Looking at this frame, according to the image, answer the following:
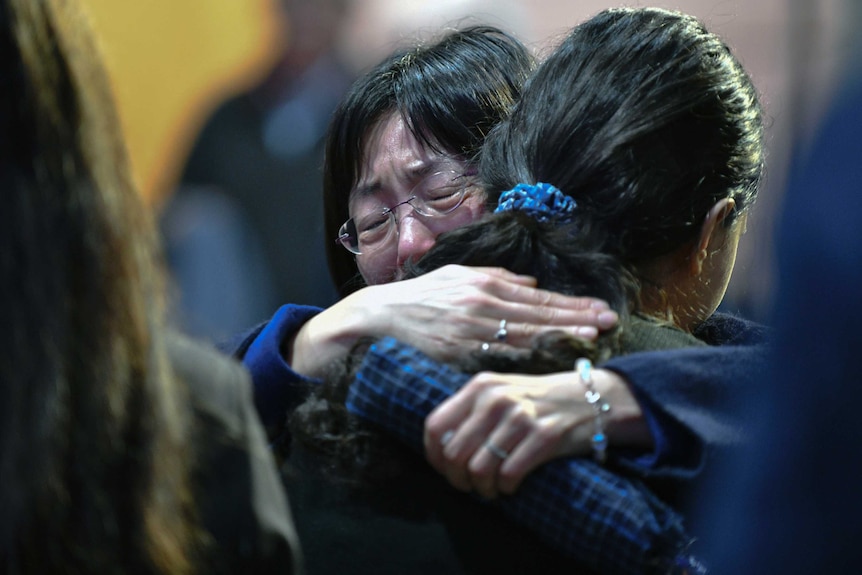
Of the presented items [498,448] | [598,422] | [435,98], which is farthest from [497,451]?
[435,98]

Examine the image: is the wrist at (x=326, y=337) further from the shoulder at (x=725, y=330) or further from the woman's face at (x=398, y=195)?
the shoulder at (x=725, y=330)

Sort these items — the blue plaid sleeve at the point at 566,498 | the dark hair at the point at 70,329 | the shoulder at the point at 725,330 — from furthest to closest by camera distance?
1. the shoulder at the point at 725,330
2. the blue plaid sleeve at the point at 566,498
3. the dark hair at the point at 70,329

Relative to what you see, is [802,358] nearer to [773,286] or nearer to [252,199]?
[773,286]

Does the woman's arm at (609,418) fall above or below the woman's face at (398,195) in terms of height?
below

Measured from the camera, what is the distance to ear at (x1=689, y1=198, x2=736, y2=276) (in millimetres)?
1303

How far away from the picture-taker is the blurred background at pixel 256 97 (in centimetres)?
294

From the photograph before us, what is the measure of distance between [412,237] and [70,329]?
97cm

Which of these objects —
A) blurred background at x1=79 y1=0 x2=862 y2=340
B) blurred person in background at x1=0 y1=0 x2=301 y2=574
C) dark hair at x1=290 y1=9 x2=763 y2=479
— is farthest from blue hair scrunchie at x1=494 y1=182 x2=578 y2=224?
blurred background at x1=79 y1=0 x2=862 y2=340

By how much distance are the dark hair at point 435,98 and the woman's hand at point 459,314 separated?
1.49 ft

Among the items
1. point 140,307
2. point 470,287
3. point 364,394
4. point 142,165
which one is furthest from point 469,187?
point 142,165

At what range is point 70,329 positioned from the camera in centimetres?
75

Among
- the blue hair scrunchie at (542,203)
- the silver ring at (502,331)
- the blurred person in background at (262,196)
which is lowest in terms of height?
the blurred person in background at (262,196)

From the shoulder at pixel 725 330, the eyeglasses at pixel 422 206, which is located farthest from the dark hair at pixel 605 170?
the eyeglasses at pixel 422 206

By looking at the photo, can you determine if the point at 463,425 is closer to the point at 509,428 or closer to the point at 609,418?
the point at 509,428
